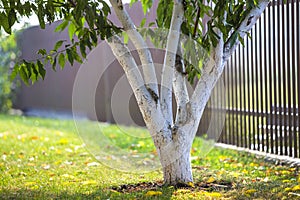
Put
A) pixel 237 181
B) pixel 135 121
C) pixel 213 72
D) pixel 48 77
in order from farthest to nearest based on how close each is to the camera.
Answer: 1. pixel 48 77
2. pixel 135 121
3. pixel 237 181
4. pixel 213 72

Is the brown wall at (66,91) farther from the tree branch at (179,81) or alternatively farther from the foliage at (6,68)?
the tree branch at (179,81)

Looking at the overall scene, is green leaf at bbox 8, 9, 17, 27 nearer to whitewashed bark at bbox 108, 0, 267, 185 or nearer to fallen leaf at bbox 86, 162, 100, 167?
whitewashed bark at bbox 108, 0, 267, 185

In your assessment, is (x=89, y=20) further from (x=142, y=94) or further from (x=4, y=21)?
(x=142, y=94)

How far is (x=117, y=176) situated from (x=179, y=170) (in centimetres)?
100

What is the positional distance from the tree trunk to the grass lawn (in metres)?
0.12

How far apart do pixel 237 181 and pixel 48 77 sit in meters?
8.82

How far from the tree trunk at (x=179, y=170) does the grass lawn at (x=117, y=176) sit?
119 mm

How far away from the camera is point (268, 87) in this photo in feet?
22.1

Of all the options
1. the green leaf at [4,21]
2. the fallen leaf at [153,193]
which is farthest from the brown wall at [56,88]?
the green leaf at [4,21]

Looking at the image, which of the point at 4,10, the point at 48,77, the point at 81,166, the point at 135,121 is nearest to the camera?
the point at 4,10

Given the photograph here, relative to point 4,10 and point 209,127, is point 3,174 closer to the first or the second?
point 4,10

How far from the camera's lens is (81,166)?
20.0 feet

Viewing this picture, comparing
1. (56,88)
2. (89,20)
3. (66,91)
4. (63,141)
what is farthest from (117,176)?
(56,88)

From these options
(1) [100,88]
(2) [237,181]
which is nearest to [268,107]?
(2) [237,181]
